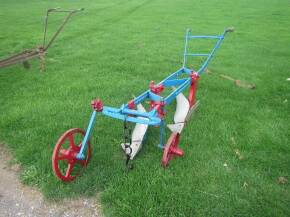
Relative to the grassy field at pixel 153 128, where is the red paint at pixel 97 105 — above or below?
above

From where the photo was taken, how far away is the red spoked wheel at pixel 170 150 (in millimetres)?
4273

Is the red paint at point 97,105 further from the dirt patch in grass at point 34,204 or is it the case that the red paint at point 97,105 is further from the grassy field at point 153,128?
the dirt patch in grass at point 34,204

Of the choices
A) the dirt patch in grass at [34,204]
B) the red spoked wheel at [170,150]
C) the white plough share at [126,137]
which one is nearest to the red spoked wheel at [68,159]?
the white plough share at [126,137]

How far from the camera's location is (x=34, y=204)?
13.0ft

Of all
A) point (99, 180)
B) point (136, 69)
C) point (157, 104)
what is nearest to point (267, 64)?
point (136, 69)

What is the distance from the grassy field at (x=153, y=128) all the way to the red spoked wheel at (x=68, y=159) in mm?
125

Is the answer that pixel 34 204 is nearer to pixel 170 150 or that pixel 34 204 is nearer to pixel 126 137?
pixel 126 137

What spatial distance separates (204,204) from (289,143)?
209 centimetres

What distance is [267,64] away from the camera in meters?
8.88

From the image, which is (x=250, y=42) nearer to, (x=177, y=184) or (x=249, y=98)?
(x=249, y=98)

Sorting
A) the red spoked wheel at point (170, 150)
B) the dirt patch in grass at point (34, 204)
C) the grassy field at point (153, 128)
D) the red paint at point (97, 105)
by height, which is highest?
the red paint at point (97, 105)

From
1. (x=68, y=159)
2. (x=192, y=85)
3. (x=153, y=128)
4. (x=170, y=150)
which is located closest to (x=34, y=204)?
(x=68, y=159)

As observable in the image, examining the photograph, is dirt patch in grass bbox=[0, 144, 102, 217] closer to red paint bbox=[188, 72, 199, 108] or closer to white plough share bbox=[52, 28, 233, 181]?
white plough share bbox=[52, 28, 233, 181]

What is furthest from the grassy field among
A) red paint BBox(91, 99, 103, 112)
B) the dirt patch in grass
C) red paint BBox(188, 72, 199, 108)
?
red paint BBox(91, 99, 103, 112)
